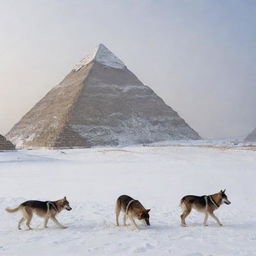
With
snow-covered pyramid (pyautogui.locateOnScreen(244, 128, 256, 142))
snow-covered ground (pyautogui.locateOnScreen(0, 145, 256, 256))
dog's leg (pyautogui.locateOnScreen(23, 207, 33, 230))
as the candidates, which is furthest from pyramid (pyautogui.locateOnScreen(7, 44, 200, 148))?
dog's leg (pyautogui.locateOnScreen(23, 207, 33, 230))

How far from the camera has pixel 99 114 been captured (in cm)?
11688

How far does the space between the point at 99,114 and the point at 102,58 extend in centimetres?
3514

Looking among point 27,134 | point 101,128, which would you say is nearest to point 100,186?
point 101,128

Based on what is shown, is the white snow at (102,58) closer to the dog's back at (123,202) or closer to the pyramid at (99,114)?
the pyramid at (99,114)

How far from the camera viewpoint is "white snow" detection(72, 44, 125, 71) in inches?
5595

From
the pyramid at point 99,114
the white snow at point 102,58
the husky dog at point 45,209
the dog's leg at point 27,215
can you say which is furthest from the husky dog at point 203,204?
the white snow at point 102,58

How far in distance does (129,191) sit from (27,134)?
108202 mm

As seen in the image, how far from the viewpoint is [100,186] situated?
13.9m

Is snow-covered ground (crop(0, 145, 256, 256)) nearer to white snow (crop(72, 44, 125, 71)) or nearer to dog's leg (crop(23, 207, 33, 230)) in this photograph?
dog's leg (crop(23, 207, 33, 230))

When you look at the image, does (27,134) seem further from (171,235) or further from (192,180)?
(171,235)

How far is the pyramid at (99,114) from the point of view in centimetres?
10588

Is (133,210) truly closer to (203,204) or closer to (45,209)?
(203,204)

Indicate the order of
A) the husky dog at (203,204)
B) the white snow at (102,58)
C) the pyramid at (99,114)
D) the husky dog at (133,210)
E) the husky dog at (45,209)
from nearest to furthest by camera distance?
the husky dog at (133,210), the husky dog at (45,209), the husky dog at (203,204), the pyramid at (99,114), the white snow at (102,58)

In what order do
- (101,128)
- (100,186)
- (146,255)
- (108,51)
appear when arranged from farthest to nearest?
1. (108,51)
2. (101,128)
3. (100,186)
4. (146,255)
